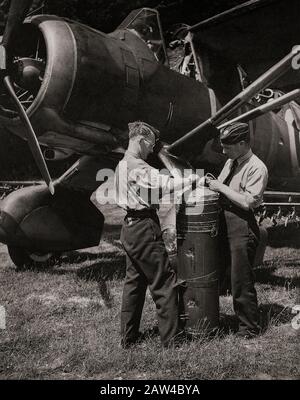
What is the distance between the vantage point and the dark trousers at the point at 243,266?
394 centimetres

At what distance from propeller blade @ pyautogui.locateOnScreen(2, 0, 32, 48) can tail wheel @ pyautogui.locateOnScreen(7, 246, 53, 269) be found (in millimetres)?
2774

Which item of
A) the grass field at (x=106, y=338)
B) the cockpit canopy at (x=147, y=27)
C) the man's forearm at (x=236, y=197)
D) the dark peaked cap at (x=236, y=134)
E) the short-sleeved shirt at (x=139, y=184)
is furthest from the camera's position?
the cockpit canopy at (x=147, y=27)

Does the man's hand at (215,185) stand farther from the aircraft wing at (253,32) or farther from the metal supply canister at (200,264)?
the aircraft wing at (253,32)

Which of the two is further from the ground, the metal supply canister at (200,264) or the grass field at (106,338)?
the metal supply canister at (200,264)

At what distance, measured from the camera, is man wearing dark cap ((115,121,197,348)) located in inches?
146

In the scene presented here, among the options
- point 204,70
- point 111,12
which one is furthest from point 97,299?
point 111,12

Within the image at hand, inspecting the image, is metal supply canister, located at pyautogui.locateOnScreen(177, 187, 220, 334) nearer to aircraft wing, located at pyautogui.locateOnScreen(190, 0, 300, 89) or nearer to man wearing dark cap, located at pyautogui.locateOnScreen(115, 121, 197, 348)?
man wearing dark cap, located at pyautogui.locateOnScreen(115, 121, 197, 348)

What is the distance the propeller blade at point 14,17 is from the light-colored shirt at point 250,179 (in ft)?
8.23

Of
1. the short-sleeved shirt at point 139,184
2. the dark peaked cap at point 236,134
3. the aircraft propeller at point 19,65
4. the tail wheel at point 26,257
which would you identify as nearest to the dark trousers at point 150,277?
the short-sleeved shirt at point 139,184

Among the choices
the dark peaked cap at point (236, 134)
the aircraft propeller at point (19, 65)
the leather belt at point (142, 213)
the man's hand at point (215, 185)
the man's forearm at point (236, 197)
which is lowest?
the leather belt at point (142, 213)

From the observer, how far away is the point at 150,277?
373 cm

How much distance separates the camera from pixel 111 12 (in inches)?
575
